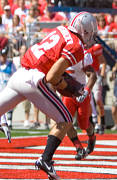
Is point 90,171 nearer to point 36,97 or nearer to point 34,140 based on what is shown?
point 36,97

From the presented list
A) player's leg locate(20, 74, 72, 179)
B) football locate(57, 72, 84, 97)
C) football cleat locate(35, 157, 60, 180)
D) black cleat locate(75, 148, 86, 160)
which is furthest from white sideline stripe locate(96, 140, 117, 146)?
football cleat locate(35, 157, 60, 180)

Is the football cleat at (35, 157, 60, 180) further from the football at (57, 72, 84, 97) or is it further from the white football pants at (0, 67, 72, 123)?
the football at (57, 72, 84, 97)

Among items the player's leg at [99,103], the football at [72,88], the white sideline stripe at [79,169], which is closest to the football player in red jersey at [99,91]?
the player's leg at [99,103]

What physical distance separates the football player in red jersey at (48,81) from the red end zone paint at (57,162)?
0.45 meters

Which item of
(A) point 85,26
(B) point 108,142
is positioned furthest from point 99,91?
(A) point 85,26

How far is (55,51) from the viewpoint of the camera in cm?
535

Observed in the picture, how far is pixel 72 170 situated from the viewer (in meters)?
6.11

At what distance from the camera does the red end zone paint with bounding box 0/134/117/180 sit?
225 inches

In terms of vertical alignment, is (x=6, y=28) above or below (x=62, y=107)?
below

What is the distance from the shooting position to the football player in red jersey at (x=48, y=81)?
17.2 ft

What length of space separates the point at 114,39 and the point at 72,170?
768cm

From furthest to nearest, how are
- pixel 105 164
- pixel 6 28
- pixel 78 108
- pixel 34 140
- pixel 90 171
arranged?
pixel 6 28 < pixel 34 140 < pixel 78 108 < pixel 105 164 < pixel 90 171

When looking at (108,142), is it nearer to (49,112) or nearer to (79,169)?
(79,169)

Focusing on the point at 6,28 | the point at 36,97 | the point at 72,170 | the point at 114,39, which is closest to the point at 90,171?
the point at 72,170
